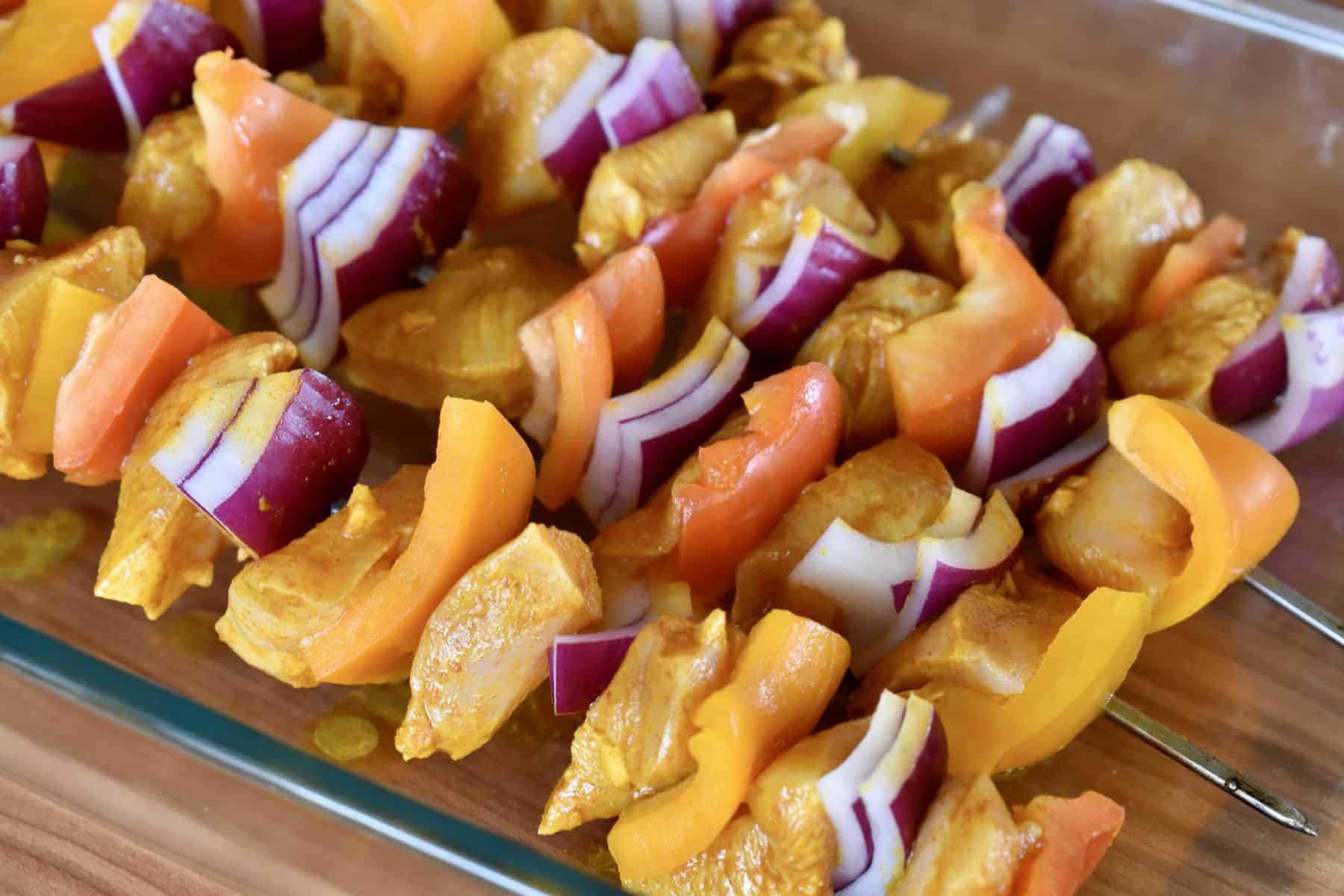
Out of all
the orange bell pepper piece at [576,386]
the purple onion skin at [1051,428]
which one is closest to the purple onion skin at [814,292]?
the orange bell pepper piece at [576,386]

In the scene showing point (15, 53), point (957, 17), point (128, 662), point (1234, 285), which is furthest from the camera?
point (957, 17)

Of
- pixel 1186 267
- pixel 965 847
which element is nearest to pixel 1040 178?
pixel 1186 267

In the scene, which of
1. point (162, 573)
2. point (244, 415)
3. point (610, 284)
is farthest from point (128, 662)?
point (610, 284)

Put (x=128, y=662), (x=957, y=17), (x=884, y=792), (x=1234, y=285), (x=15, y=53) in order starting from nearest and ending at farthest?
(x=884, y=792)
(x=128, y=662)
(x=1234, y=285)
(x=15, y=53)
(x=957, y=17)

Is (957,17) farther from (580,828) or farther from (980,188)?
(580,828)

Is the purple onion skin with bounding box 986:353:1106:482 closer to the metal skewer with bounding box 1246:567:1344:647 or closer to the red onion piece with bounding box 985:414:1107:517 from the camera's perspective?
the red onion piece with bounding box 985:414:1107:517

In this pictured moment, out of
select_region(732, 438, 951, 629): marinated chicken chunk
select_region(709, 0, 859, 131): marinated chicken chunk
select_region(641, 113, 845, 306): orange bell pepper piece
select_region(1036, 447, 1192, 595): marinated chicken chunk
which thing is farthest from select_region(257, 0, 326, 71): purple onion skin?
select_region(1036, 447, 1192, 595): marinated chicken chunk
